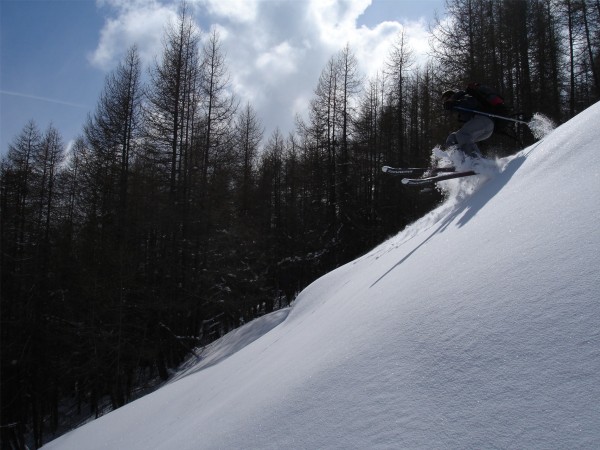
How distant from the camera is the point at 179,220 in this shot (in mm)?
20938

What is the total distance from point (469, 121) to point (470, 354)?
6334mm

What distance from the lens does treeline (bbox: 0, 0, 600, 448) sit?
63.0 ft

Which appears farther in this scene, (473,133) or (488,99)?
(473,133)

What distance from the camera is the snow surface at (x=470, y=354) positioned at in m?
1.63

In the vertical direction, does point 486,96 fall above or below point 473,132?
above

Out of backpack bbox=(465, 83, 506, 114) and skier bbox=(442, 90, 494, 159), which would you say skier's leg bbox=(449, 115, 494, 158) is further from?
backpack bbox=(465, 83, 506, 114)

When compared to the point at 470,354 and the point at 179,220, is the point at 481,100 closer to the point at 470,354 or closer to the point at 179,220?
the point at 470,354

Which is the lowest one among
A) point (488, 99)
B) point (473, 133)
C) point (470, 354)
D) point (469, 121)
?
point (470, 354)

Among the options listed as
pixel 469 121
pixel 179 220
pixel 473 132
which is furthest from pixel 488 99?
pixel 179 220

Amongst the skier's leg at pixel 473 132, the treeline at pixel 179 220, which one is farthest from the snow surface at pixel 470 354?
the treeline at pixel 179 220

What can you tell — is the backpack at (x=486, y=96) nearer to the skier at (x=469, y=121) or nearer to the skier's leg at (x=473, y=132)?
the skier at (x=469, y=121)

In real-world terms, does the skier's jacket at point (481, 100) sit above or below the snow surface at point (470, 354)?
above

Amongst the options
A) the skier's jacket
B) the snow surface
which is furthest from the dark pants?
the snow surface

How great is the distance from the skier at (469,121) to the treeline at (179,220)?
9622mm
